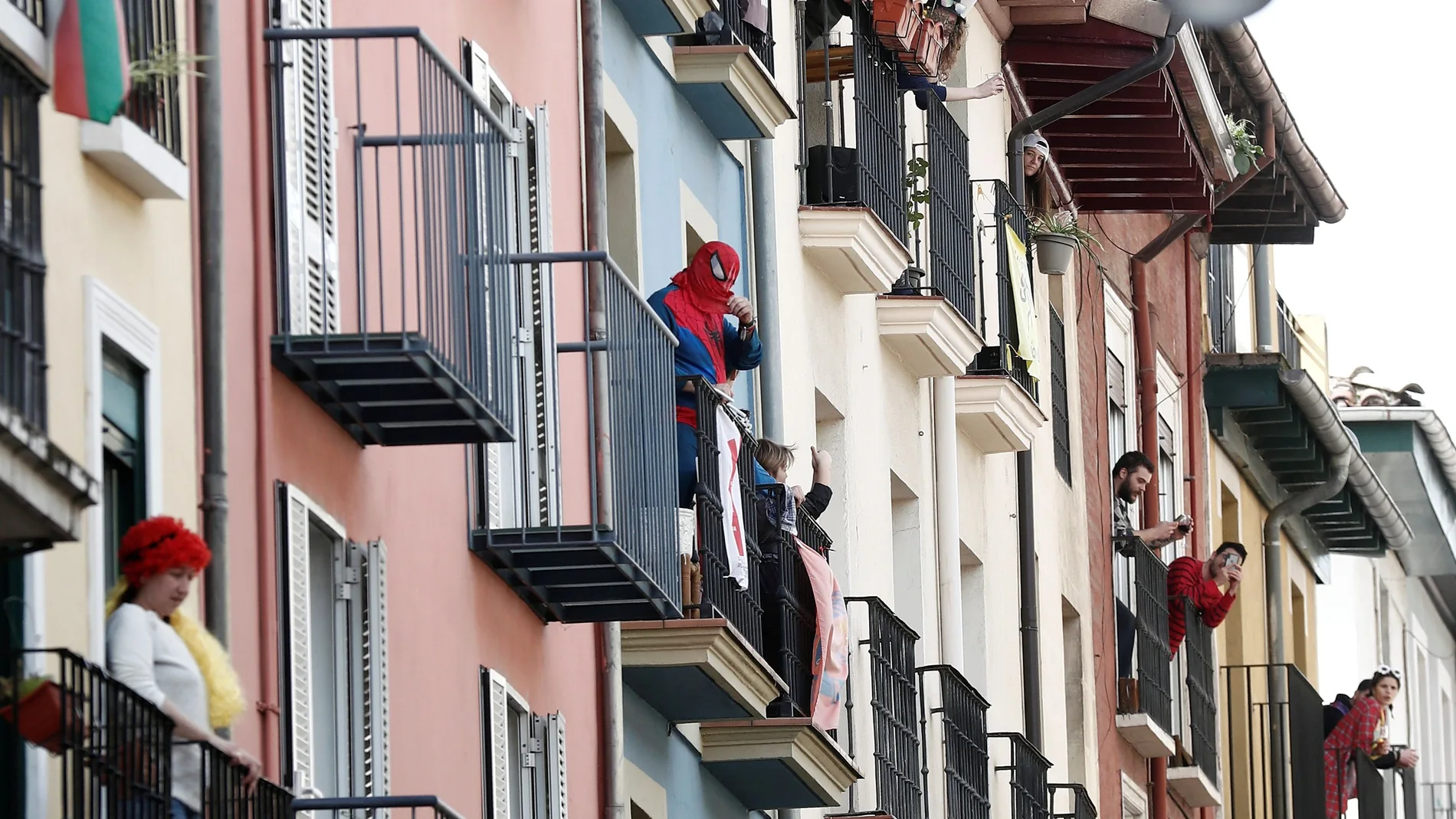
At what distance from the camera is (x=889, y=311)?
76.2 feet

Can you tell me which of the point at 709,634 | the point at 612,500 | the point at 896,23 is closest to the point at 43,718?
the point at 612,500

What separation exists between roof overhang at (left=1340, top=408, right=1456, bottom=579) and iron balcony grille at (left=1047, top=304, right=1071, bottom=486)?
12385 mm

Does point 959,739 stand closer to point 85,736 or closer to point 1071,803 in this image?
point 1071,803

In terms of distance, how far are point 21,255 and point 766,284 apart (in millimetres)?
11397

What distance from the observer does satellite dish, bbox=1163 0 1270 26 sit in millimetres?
20891

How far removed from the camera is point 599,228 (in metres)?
16.9

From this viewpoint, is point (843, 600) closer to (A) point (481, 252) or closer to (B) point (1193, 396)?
(A) point (481, 252)

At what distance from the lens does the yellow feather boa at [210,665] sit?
418 inches

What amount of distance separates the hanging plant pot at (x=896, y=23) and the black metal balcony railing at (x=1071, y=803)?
526cm

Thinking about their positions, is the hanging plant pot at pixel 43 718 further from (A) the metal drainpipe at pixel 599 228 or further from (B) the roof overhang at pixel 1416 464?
(B) the roof overhang at pixel 1416 464

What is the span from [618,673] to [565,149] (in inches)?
89.3

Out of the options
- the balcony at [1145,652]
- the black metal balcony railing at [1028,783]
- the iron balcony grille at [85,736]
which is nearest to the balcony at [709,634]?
the black metal balcony railing at [1028,783]

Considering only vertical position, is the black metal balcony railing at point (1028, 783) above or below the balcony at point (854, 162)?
below

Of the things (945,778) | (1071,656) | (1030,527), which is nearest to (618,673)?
(945,778)
